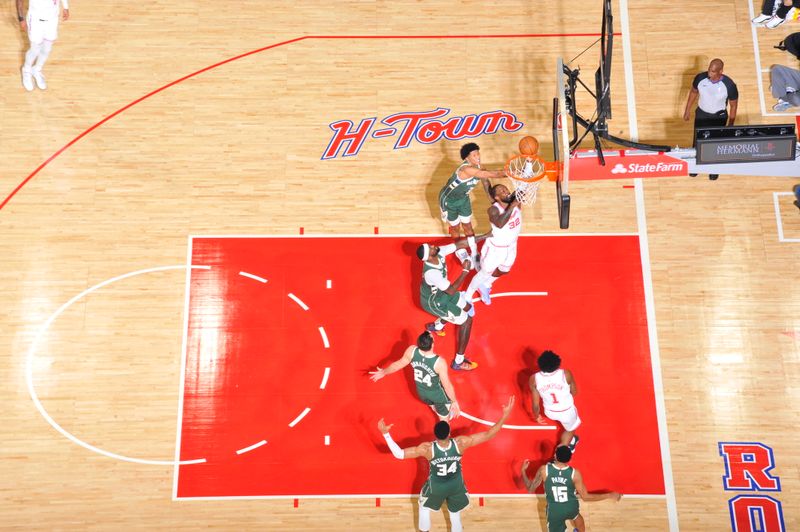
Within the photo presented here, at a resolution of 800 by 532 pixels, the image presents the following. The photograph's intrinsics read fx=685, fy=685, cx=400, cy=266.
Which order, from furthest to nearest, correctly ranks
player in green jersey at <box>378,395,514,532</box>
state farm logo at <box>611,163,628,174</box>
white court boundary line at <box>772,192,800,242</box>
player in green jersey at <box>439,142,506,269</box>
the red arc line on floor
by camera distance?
the red arc line on floor
white court boundary line at <box>772,192,800,242</box>
state farm logo at <box>611,163,628,174</box>
player in green jersey at <box>439,142,506,269</box>
player in green jersey at <box>378,395,514,532</box>

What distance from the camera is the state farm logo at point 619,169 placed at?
396 inches

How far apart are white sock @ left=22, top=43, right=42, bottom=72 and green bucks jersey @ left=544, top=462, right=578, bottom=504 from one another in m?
10.6

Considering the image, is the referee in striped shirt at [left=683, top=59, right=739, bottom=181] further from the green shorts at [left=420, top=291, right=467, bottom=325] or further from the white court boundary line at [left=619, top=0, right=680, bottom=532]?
the green shorts at [left=420, top=291, right=467, bottom=325]

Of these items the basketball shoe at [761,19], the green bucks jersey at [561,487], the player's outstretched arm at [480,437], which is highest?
the basketball shoe at [761,19]

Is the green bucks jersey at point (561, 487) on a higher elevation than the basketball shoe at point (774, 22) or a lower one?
lower

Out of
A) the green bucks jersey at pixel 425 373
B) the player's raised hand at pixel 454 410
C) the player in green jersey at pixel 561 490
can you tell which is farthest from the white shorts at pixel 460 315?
the player in green jersey at pixel 561 490

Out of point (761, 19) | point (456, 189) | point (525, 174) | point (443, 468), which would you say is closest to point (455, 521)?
point (443, 468)

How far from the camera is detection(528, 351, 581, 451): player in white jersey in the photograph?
9531 mm

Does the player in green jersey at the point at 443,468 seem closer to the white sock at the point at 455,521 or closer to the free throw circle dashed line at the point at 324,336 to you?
the white sock at the point at 455,521

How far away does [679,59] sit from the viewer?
12156 millimetres

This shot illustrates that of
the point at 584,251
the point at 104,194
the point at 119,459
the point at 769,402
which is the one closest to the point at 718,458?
the point at 769,402

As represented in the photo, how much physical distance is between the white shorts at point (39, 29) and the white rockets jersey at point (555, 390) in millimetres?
9698

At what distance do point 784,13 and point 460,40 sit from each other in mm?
5530

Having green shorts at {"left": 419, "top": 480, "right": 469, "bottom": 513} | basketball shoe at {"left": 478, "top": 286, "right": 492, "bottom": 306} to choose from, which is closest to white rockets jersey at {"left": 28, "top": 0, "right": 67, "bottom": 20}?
basketball shoe at {"left": 478, "top": 286, "right": 492, "bottom": 306}
